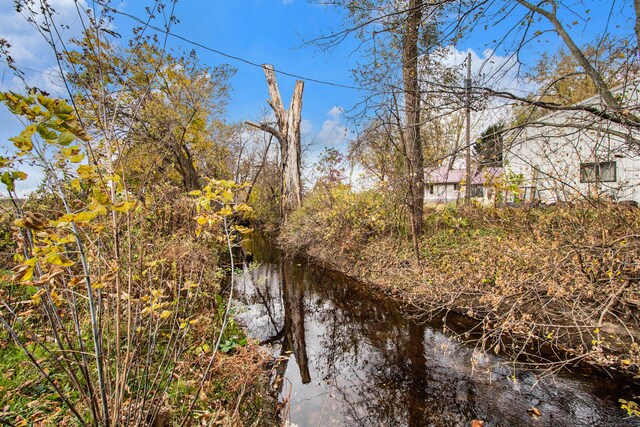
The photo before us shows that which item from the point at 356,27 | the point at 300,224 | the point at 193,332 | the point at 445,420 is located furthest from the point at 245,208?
A: the point at 300,224

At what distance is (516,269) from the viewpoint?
15.8ft

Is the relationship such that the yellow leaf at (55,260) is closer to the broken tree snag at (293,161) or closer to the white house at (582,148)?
the white house at (582,148)

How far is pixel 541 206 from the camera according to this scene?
6.24 meters

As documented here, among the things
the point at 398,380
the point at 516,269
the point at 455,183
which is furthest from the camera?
the point at 455,183

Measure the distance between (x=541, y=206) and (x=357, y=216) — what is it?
4.37m

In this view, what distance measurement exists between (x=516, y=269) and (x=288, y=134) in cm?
1112

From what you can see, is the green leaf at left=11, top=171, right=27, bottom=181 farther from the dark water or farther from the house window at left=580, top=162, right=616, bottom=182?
the house window at left=580, top=162, right=616, bottom=182

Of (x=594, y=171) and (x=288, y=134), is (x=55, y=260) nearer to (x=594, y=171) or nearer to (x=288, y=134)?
(x=594, y=171)

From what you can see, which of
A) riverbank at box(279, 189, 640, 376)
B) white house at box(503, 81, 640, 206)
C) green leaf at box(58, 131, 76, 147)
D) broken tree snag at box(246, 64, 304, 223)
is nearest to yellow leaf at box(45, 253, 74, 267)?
green leaf at box(58, 131, 76, 147)

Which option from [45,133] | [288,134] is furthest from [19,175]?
[288,134]

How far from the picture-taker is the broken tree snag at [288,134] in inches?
523

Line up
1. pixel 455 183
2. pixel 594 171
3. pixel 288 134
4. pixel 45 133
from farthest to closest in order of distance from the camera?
pixel 288 134 < pixel 455 183 < pixel 594 171 < pixel 45 133

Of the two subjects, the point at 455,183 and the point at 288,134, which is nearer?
the point at 455,183

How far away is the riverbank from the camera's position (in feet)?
11.3
